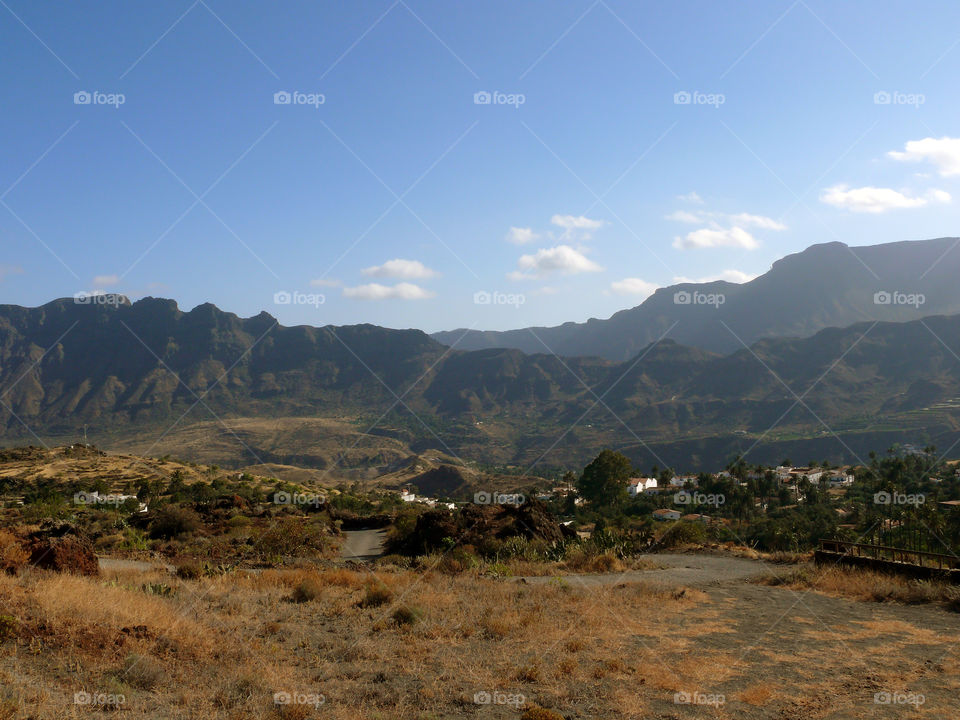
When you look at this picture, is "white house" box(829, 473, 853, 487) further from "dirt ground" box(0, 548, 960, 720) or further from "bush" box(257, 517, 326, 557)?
"dirt ground" box(0, 548, 960, 720)

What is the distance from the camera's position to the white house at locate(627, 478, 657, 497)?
85.8m

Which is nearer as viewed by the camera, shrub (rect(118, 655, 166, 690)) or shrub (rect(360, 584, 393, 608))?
shrub (rect(118, 655, 166, 690))

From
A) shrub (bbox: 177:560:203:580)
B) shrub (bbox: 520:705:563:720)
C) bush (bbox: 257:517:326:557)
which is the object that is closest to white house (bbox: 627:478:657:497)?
bush (bbox: 257:517:326:557)

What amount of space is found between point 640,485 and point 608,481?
34006 mm

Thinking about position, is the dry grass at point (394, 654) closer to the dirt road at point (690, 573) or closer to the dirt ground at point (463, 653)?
the dirt ground at point (463, 653)

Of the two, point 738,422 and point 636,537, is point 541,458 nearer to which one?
point 738,422

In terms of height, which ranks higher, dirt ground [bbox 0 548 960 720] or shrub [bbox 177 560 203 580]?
dirt ground [bbox 0 548 960 720]

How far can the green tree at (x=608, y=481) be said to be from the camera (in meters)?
58.3

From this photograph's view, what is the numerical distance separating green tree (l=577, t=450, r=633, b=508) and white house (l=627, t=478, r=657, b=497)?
2527cm

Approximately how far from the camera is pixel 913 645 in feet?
34.8

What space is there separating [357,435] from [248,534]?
135 metres

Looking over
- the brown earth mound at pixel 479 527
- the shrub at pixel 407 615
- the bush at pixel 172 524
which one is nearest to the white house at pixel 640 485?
the brown earth mound at pixel 479 527

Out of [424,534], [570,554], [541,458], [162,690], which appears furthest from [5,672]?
[541,458]

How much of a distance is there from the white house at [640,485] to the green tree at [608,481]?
2527cm
